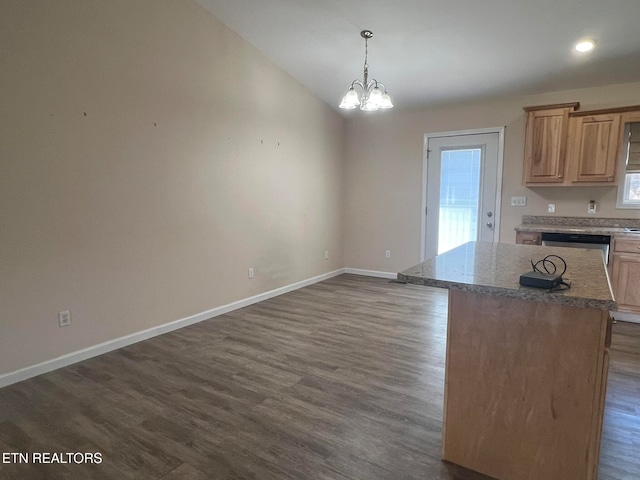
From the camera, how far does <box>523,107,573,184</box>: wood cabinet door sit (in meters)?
4.12

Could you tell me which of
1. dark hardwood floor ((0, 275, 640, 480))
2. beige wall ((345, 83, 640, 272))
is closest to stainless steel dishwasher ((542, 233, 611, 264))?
beige wall ((345, 83, 640, 272))

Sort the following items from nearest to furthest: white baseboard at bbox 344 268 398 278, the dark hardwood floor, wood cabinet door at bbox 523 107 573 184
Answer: the dark hardwood floor, wood cabinet door at bbox 523 107 573 184, white baseboard at bbox 344 268 398 278

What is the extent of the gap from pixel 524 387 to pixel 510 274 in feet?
1.58

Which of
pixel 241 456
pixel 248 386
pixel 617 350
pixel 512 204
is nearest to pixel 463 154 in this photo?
pixel 512 204

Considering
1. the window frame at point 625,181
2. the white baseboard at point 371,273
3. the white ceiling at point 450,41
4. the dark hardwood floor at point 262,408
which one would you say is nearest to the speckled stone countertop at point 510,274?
the dark hardwood floor at point 262,408

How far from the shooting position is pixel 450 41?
3.60 meters

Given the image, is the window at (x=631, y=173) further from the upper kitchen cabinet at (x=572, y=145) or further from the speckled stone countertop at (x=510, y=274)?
the speckled stone countertop at (x=510, y=274)

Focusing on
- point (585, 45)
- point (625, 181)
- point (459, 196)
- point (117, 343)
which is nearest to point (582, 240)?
point (625, 181)

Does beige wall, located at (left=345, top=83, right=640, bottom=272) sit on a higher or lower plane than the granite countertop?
higher

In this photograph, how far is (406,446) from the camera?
6.30 feet

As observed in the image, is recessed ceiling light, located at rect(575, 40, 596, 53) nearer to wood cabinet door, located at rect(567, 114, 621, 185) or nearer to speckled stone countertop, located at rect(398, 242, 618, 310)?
wood cabinet door, located at rect(567, 114, 621, 185)

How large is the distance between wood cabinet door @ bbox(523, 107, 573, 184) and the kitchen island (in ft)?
9.15

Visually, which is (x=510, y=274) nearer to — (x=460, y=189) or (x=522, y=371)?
(x=522, y=371)

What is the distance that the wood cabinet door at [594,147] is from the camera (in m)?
3.88
